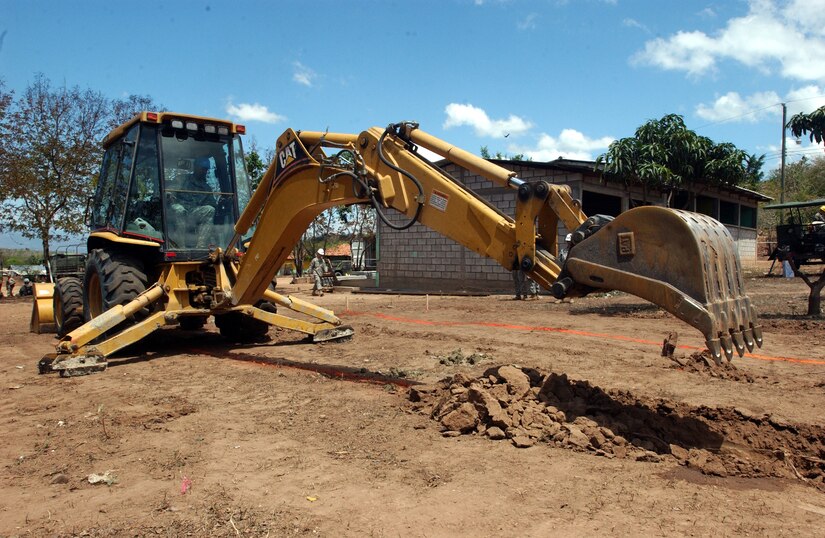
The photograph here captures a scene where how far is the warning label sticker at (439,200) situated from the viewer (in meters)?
5.62

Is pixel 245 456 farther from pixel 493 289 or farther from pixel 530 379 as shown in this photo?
pixel 493 289

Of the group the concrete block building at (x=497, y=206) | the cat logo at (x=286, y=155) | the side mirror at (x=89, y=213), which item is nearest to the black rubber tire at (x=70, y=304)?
the side mirror at (x=89, y=213)

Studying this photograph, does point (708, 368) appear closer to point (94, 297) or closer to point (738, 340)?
point (738, 340)

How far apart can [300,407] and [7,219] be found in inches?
915

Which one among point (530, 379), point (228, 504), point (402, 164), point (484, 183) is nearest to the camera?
point (228, 504)

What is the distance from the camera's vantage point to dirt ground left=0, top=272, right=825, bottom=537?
338 cm

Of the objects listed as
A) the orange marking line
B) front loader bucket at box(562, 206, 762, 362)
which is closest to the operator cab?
the orange marking line

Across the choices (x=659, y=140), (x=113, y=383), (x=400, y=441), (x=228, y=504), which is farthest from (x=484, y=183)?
(x=228, y=504)

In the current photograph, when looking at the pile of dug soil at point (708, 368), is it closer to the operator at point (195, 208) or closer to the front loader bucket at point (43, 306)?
the operator at point (195, 208)

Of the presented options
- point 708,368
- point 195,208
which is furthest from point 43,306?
point 708,368

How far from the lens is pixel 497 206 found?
18594mm

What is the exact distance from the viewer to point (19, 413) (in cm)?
576

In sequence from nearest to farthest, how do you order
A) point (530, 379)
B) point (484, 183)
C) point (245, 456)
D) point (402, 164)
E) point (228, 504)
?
1. point (228, 504)
2. point (245, 456)
3. point (530, 379)
4. point (402, 164)
5. point (484, 183)

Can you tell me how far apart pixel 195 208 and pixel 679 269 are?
6.71m
